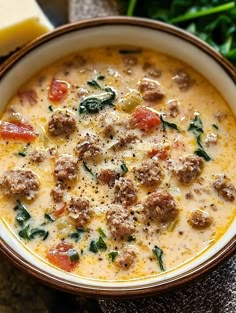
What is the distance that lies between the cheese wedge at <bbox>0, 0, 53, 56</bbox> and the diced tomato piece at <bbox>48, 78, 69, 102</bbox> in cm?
37

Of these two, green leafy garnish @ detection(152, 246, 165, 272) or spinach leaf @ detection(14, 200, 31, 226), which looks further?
spinach leaf @ detection(14, 200, 31, 226)

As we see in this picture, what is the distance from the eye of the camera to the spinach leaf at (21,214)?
11.0ft

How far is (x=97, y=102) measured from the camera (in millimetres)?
3656

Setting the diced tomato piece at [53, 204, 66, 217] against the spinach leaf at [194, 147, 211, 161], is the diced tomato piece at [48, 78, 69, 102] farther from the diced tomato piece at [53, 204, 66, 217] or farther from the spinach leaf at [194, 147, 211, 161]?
the spinach leaf at [194, 147, 211, 161]

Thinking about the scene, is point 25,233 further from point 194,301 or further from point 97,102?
point 194,301

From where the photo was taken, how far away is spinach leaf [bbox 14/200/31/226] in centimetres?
334

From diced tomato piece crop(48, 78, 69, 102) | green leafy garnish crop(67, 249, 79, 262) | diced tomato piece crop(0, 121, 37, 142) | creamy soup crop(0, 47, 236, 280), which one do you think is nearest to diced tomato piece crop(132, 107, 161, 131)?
creamy soup crop(0, 47, 236, 280)

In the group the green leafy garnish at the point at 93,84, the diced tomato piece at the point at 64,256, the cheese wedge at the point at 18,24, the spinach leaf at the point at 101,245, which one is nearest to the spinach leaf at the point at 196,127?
the green leafy garnish at the point at 93,84

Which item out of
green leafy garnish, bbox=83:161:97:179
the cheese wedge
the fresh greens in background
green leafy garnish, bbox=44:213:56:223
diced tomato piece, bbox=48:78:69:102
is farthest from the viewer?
the fresh greens in background

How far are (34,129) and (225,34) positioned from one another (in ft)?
4.83

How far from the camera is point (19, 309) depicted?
142 inches

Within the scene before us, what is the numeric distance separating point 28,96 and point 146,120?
0.66 m

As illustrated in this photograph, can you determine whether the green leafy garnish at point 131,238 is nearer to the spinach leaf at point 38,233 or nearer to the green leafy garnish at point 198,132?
the spinach leaf at point 38,233

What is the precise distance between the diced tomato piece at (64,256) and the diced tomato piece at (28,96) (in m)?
0.84
